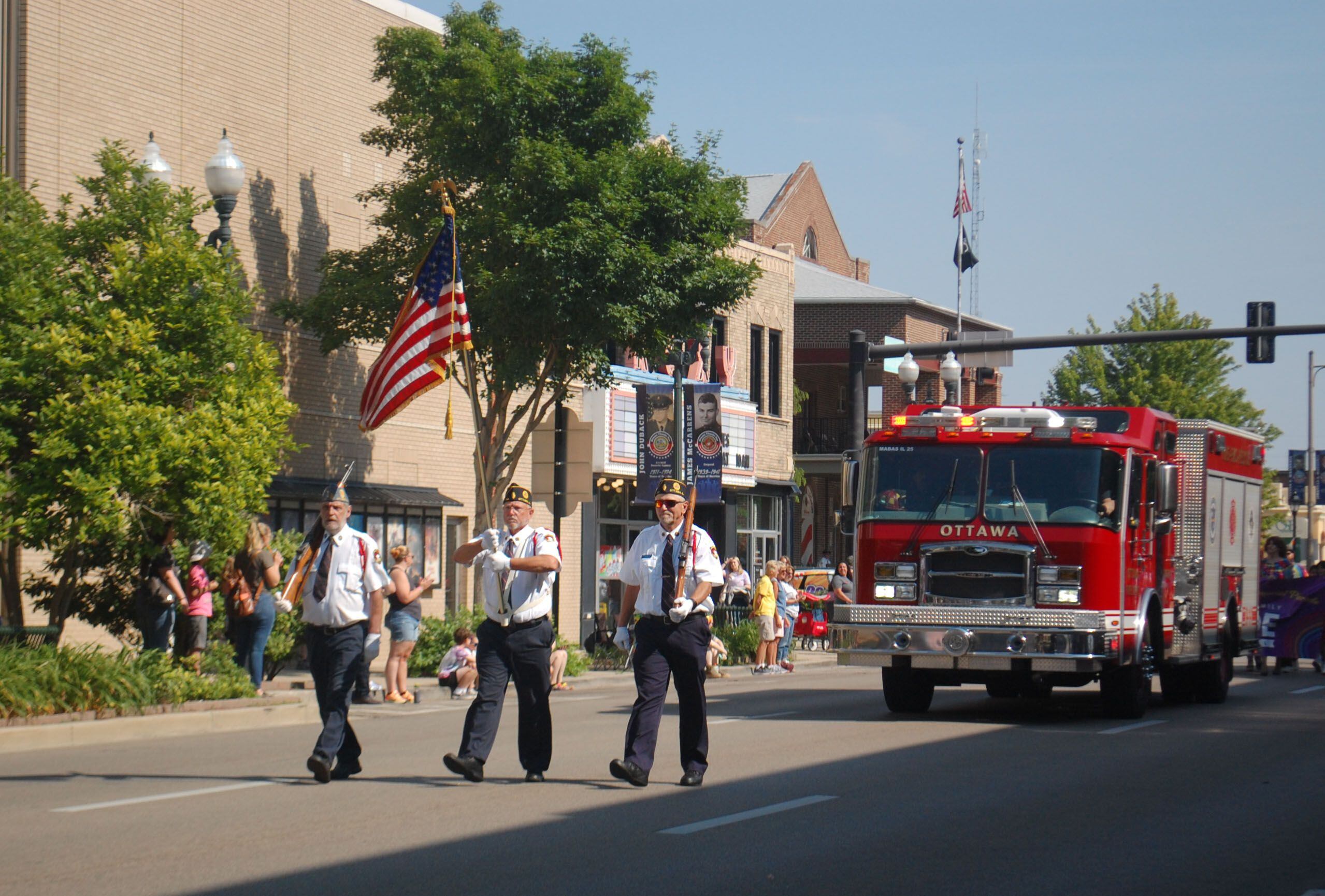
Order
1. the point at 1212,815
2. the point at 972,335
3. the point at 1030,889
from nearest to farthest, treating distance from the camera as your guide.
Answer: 1. the point at 1030,889
2. the point at 1212,815
3. the point at 972,335

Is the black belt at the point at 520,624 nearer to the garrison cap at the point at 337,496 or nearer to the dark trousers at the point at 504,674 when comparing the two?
the dark trousers at the point at 504,674

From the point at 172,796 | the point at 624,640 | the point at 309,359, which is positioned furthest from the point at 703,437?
the point at 172,796

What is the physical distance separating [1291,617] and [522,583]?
1753cm

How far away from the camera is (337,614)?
431 inches

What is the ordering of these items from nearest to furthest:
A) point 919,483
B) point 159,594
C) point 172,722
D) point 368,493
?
point 172,722 < point 919,483 < point 159,594 < point 368,493

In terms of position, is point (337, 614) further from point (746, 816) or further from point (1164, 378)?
point (1164, 378)

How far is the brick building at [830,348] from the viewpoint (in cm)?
4697

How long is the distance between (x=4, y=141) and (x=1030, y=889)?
1658 centimetres

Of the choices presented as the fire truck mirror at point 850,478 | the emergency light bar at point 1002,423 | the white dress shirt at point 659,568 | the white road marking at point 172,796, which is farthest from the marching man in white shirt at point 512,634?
the emergency light bar at point 1002,423

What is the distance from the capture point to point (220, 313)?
16.8 meters

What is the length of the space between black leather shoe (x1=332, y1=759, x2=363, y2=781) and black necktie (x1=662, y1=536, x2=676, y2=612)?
236 centimetres

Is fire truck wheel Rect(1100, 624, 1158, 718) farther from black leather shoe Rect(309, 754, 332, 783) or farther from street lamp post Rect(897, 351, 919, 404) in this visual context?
street lamp post Rect(897, 351, 919, 404)

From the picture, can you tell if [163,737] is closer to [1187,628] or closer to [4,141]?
[4,141]

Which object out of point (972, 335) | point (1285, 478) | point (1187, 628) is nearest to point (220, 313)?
point (1187, 628)
